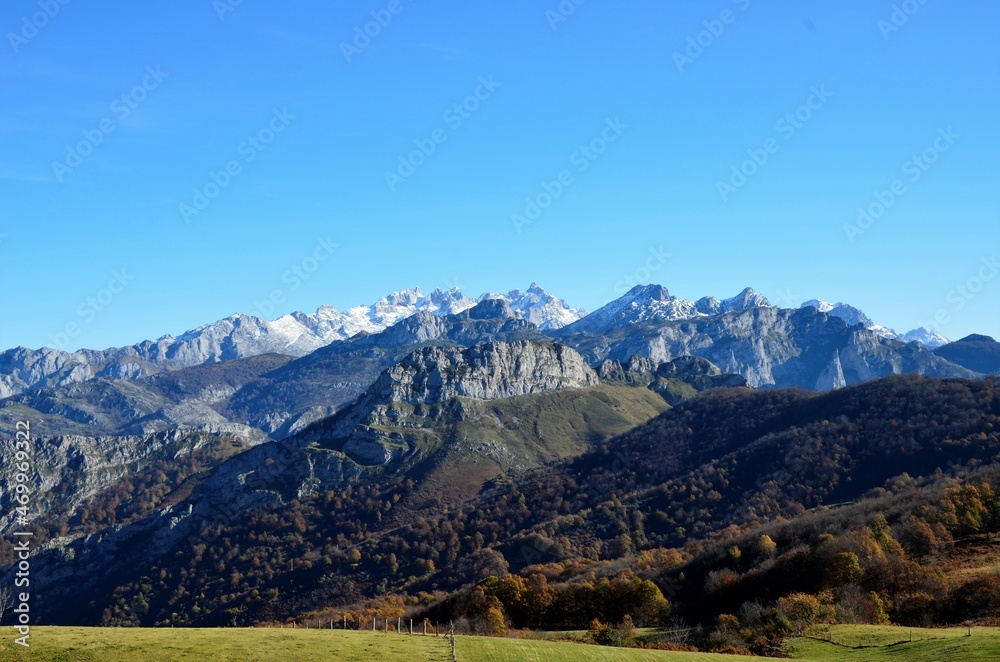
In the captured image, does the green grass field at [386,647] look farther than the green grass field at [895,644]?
Yes

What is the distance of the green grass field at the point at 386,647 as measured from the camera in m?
68.4

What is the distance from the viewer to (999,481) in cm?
15175

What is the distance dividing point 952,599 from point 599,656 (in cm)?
4704

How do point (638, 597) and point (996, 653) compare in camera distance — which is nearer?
point (996, 653)

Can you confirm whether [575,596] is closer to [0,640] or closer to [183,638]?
[183,638]

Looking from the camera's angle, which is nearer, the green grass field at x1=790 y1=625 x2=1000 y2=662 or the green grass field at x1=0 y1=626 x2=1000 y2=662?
the green grass field at x1=790 y1=625 x2=1000 y2=662

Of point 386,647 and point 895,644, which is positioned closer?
point 386,647

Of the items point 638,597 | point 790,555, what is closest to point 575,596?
point 638,597

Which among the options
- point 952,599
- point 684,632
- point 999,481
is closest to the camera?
point 952,599

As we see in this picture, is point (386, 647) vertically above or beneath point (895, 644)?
above

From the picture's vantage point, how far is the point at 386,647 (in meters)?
76.2

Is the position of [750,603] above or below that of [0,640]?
below

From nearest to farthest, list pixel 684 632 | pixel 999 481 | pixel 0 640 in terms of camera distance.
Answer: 1. pixel 0 640
2. pixel 684 632
3. pixel 999 481

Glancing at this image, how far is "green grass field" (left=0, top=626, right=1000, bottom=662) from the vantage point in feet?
224
